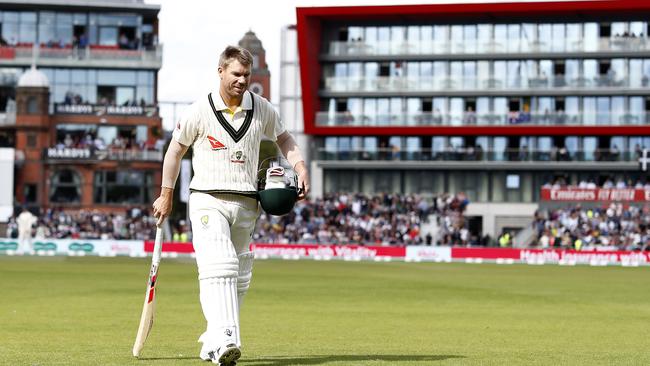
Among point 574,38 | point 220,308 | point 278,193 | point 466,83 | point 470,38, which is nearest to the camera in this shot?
point 220,308

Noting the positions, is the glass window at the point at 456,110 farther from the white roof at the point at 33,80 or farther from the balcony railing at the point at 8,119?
the balcony railing at the point at 8,119

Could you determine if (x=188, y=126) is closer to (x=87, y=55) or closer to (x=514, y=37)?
(x=514, y=37)

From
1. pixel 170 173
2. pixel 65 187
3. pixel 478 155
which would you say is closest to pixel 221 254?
pixel 170 173

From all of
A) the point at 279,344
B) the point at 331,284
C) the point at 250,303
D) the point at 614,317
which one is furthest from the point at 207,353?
the point at 331,284

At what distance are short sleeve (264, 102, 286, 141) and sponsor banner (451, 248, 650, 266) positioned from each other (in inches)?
1965


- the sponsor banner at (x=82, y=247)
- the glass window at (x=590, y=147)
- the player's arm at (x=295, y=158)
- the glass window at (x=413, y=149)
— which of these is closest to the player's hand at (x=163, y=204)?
the player's arm at (x=295, y=158)

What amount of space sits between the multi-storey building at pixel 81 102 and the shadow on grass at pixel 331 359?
8396 centimetres

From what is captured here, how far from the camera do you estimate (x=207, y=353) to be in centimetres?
1055

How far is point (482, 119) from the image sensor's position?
8975 cm

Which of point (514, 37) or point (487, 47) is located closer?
point (514, 37)

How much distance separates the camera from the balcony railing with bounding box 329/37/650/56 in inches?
3477

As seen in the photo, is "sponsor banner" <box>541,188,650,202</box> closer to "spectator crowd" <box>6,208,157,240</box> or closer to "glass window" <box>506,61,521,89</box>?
"glass window" <box>506,61,521,89</box>

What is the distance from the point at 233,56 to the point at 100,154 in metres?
87.4

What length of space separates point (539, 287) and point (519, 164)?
180ft
